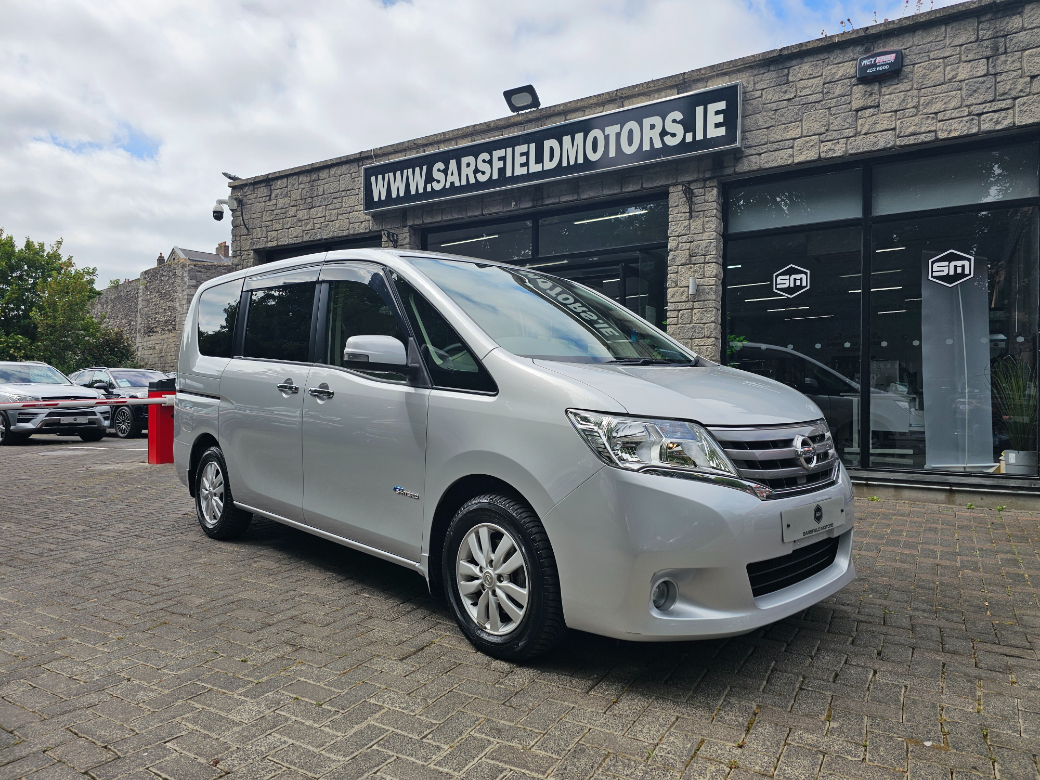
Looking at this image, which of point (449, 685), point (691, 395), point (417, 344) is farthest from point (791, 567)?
point (417, 344)

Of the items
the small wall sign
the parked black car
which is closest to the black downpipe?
the small wall sign

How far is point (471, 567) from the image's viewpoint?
317cm

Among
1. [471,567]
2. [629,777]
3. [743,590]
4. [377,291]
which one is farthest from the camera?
[377,291]

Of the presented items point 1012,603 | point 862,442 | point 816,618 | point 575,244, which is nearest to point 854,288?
point 862,442

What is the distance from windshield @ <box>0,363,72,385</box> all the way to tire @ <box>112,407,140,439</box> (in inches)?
54.7

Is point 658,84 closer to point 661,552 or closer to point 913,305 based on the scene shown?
point 913,305

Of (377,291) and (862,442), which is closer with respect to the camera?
(377,291)

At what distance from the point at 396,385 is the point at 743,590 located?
1882 millimetres

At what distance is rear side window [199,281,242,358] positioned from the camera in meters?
5.16

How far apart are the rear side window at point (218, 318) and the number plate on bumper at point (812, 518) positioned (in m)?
3.91

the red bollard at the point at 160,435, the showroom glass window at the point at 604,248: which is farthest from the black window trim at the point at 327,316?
the red bollard at the point at 160,435

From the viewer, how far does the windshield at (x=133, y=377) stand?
1661cm

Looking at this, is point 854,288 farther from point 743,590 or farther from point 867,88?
point 743,590

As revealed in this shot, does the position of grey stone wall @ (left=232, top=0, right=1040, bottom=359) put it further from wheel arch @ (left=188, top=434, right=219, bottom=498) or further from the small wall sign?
wheel arch @ (left=188, top=434, right=219, bottom=498)
